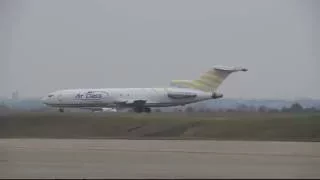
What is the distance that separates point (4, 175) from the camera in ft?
40.6

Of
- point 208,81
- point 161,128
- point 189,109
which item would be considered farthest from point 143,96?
point 161,128

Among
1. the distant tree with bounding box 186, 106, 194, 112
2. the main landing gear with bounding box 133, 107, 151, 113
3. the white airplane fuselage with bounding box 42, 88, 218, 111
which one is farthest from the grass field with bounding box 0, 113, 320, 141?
the distant tree with bounding box 186, 106, 194, 112

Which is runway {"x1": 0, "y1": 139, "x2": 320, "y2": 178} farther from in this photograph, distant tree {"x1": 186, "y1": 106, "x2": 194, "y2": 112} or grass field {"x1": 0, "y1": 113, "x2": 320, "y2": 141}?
distant tree {"x1": 186, "y1": 106, "x2": 194, "y2": 112}

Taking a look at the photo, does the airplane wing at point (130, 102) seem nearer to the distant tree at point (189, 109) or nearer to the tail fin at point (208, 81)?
the tail fin at point (208, 81)

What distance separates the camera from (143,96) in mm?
76000

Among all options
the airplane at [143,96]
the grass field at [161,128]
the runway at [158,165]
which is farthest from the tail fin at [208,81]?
the runway at [158,165]

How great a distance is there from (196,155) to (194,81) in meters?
58.6

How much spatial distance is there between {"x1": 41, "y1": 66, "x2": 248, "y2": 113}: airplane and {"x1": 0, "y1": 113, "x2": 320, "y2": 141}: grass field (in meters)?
30.7

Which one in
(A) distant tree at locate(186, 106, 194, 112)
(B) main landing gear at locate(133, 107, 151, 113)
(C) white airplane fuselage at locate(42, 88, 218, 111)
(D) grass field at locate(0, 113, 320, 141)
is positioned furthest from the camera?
(A) distant tree at locate(186, 106, 194, 112)

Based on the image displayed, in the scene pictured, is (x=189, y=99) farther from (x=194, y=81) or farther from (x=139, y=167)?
(x=139, y=167)

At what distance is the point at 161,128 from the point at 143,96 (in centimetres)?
3806

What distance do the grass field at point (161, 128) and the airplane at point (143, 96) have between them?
101 feet

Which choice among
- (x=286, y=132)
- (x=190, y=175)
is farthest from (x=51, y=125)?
(x=190, y=175)

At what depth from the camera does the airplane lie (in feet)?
244
